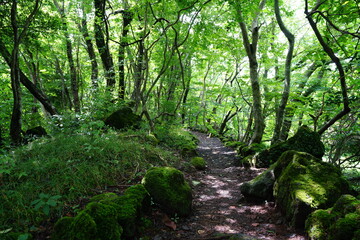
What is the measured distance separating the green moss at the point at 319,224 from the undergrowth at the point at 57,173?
10.7 feet

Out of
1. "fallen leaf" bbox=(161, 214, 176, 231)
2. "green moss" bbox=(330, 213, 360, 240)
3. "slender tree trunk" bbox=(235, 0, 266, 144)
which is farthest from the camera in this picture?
"slender tree trunk" bbox=(235, 0, 266, 144)

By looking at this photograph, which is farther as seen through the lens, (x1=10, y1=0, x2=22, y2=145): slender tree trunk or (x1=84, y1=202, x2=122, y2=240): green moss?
(x1=10, y1=0, x2=22, y2=145): slender tree trunk

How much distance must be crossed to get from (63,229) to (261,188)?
3838 millimetres

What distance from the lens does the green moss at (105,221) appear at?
2.32 m

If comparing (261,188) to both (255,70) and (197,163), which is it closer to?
(197,163)

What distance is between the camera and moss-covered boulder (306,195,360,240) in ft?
7.27

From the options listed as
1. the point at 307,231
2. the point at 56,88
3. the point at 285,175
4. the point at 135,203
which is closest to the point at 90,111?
the point at 135,203

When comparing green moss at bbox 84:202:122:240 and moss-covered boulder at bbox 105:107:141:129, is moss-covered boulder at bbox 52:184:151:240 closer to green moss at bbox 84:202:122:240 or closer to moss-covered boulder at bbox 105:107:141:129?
green moss at bbox 84:202:122:240

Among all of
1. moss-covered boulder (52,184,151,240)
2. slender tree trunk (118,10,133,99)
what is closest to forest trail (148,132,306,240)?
moss-covered boulder (52,184,151,240)

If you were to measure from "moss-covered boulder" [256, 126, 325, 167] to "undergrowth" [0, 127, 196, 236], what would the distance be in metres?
3.50

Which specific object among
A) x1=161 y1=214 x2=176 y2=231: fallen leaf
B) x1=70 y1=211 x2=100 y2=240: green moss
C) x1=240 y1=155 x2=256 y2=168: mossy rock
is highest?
x1=70 y1=211 x2=100 y2=240: green moss

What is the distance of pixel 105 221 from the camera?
2408 mm

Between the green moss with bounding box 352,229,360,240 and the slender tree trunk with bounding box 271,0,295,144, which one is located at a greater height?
the slender tree trunk with bounding box 271,0,295,144

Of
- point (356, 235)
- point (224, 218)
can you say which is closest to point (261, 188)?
point (224, 218)
